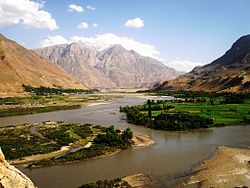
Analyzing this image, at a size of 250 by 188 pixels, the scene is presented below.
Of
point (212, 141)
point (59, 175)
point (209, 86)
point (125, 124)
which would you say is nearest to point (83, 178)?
point (59, 175)

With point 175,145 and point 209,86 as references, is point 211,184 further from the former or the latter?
point 209,86

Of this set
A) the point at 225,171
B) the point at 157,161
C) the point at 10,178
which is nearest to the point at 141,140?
the point at 157,161

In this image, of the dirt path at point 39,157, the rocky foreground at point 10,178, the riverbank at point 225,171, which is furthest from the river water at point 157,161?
the rocky foreground at point 10,178

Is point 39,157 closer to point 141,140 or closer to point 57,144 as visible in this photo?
point 57,144

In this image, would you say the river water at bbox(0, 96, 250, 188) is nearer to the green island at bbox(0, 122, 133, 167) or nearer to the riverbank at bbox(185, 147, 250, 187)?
the riverbank at bbox(185, 147, 250, 187)

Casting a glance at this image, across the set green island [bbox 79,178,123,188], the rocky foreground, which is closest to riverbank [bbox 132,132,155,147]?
green island [bbox 79,178,123,188]

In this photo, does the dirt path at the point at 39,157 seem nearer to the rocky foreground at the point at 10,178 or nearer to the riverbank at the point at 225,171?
the riverbank at the point at 225,171
